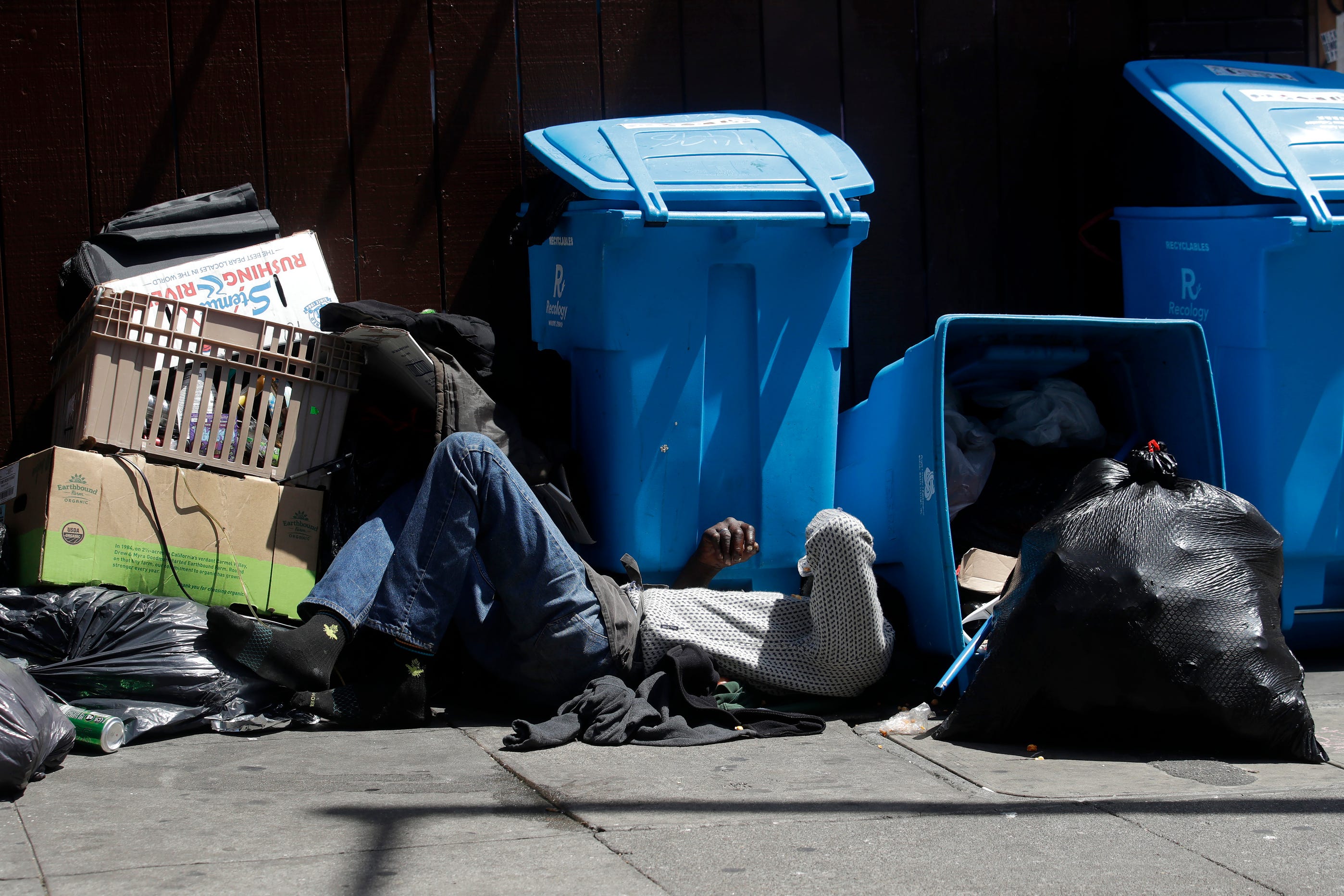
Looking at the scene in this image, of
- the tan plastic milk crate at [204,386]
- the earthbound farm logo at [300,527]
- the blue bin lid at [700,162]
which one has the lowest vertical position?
the earthbound farm logo at [300,527]

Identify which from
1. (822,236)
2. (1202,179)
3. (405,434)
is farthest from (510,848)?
(1202,179)

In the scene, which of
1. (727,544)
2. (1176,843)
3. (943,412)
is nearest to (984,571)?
(943,412)

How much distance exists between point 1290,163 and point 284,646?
119 inches

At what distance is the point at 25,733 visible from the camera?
2494 millimetres

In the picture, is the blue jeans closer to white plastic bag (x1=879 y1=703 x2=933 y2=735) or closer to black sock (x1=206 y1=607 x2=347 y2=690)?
black sock (x1=206 y1=607 x2=347 y2=690)

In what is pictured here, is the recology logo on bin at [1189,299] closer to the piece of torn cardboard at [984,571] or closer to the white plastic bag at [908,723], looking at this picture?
the piece of torn cardboard at [984,571]

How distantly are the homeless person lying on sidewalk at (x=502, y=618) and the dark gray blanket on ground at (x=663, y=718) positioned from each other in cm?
7

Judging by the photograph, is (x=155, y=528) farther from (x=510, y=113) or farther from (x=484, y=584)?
(x=510, y=113)

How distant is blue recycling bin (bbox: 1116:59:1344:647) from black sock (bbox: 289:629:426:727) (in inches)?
94.8

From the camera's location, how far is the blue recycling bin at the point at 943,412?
3.32 m

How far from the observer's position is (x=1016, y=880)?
7.02ft

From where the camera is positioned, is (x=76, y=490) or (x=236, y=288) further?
(x=236, y=288)

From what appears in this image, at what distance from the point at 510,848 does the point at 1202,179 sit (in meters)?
2.92

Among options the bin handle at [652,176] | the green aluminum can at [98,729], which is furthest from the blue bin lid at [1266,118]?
the green aluminum can at [98,729]
